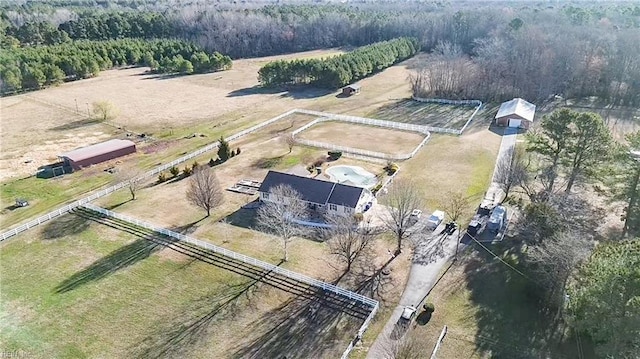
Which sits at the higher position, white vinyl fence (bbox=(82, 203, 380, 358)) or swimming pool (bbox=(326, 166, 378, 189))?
swimming pool (bbox=(326, 166, 378, 189))

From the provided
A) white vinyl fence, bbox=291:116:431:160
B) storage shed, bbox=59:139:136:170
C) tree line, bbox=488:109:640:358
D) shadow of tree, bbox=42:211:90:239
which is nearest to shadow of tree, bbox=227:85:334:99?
white vinyl fence, bbox=291:116:431:160

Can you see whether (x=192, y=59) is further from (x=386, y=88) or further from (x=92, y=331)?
(x=92, y=331)

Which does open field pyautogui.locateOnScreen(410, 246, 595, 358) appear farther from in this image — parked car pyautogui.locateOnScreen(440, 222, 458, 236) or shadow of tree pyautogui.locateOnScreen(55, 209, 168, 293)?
shadow of tree pyautogui.locateOnScreen(55, 209, 168, 293)

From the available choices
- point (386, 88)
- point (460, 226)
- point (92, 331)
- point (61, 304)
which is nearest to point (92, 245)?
point (61, 304)

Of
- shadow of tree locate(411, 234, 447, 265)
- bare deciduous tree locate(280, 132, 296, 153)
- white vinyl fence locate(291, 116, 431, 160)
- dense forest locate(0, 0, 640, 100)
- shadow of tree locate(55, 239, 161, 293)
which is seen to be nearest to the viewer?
shadow of tree locate(55, 239, 161, 293)

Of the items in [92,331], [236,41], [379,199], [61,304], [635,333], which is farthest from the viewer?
[236,41]

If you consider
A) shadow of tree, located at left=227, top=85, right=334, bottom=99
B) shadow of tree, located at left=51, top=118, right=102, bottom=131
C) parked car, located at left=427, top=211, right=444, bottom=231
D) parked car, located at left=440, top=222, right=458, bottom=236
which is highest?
shadow of tree, located at left=227, top=85, right=334, bottom=99

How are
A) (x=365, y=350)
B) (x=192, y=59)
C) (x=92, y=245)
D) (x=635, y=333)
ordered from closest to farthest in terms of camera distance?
(x=635, y=333) → (x=365, y=350) → (x=92, y=245) → (x=192, y=59)

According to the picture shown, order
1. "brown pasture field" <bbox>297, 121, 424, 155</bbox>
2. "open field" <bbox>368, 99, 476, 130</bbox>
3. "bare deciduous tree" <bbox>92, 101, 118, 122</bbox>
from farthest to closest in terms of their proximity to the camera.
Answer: "bare deciduous tree" <bbox>92, 101, 118, 122</bbox> → "open field" <bbox>368, 99, 476, 130</bbox> → "brown pasture field" <bbox>297, 121, 424, 155</bbox>
